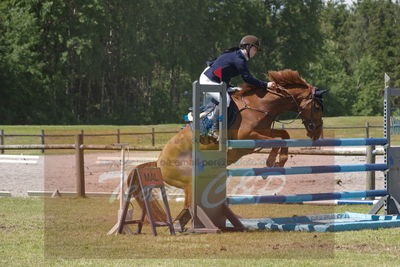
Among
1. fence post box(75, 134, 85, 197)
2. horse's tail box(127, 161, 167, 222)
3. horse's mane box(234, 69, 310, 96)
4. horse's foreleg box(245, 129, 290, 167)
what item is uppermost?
horse's mane box(234, 69, 310, 96)

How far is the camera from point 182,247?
750cm

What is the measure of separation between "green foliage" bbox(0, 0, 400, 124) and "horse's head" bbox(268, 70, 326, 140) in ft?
120

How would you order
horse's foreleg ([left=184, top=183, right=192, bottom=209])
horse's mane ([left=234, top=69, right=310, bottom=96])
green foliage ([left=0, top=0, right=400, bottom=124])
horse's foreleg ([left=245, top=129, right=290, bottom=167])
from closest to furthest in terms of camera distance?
horse's foreleg ([left=184, top=183, right=192, bottom=209]) → horse's foreleg ([left=245, top=129, right=290, bottom=167]) → horse's mane ([left=234, top=69, right=310, bottom=96]) → green foliage ([left=0, top=0, right=400, bottom=124])

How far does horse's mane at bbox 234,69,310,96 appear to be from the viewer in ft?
32.0

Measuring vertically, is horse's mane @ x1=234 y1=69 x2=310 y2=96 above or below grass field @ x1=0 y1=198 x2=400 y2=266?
above

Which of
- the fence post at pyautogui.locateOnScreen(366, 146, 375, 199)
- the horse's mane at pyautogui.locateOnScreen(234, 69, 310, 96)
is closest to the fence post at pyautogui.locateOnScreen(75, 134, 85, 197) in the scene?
the horse's mane at pyautogui.locateOnScreen(234, 69, 310, 96)

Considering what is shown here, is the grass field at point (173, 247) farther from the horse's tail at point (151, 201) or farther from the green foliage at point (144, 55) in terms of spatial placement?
the green foliage at point (144, 55)

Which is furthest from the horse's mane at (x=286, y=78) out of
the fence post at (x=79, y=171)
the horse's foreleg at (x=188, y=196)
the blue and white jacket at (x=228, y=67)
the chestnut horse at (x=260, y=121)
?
the fence post at (x=79, y=171)

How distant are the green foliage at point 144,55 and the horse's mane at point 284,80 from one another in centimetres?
3653

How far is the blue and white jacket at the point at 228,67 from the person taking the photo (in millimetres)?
8992

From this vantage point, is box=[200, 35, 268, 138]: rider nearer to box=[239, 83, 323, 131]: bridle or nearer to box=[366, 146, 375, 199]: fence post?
box=[239, 83, 323, 131]: bridle

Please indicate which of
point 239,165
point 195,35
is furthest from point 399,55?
point 239,165

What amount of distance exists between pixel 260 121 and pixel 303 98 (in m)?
0.69

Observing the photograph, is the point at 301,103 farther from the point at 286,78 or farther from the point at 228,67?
the point at 228,67
